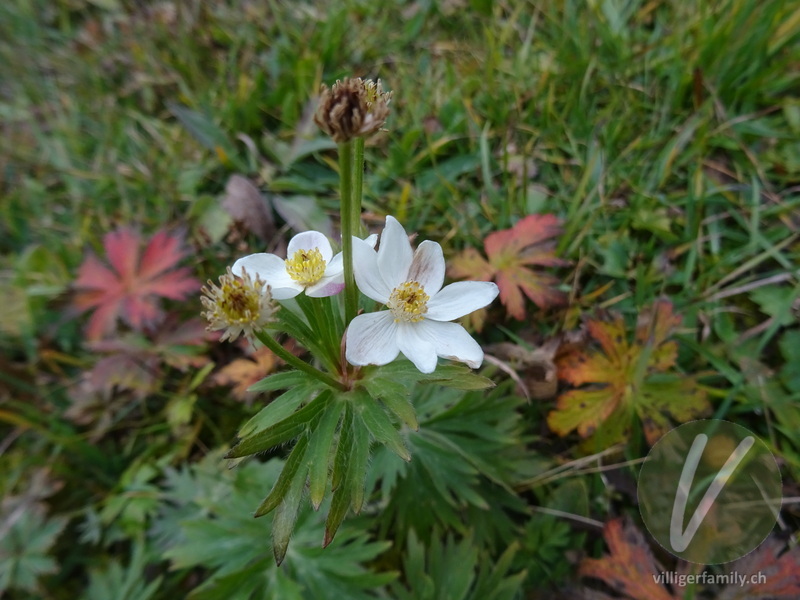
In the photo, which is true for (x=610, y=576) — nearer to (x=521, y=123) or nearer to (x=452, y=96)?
(x=521, y=123)

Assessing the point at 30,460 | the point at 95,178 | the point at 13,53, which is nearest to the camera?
the point at 30,460

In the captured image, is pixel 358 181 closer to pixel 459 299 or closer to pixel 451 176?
pixel 459 299

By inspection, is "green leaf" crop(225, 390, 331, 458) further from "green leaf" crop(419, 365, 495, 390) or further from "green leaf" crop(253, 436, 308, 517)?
"green leaf" crop(419, 365, 495, 390)

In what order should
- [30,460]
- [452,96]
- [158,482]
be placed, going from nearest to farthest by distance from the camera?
[158,482] → [30,460] → [452,96]

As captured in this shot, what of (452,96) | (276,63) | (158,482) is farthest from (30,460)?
(452,96)

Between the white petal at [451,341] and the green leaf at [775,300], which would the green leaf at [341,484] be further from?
the green leaf at [775,300]

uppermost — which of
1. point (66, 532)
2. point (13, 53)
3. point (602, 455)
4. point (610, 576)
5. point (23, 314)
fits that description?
Result: point (13, 53)

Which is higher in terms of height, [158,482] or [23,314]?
[23,314]

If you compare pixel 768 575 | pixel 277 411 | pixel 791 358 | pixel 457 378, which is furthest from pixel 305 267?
pixel 791 358
